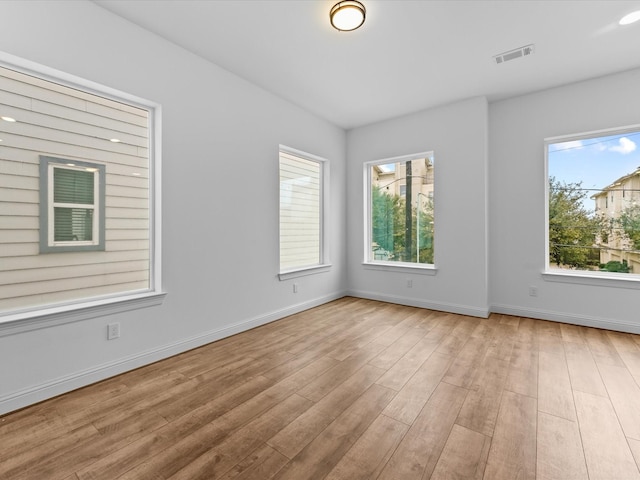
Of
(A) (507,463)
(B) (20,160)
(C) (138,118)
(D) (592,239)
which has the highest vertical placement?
(C) (138,118)

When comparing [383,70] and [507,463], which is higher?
[383,70]

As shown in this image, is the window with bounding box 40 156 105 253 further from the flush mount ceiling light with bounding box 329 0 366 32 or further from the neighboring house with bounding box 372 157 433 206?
the neighboring house with bounding box 372 157 433 206

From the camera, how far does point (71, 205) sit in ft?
7.52

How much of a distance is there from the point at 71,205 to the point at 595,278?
5.46m

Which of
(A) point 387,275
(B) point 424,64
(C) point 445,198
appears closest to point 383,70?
(B) point 424,64

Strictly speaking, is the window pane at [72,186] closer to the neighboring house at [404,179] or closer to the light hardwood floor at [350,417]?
the light hardwood floor at [350,417]

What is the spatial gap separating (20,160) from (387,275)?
440 centimetres

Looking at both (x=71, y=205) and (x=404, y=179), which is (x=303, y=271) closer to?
(x=404, y=179)

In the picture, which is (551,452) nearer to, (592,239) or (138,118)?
(592,239)

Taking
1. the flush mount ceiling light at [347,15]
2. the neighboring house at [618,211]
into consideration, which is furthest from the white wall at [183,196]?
the neighboring house at [618,211]

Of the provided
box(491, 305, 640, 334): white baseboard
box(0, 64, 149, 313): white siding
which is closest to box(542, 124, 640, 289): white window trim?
box(491, 305, 640, 334): white baseboard

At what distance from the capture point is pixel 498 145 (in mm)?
4168

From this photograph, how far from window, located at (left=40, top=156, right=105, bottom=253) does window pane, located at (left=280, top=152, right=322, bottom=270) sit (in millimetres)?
2131

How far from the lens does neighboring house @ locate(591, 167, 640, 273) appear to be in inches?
136
